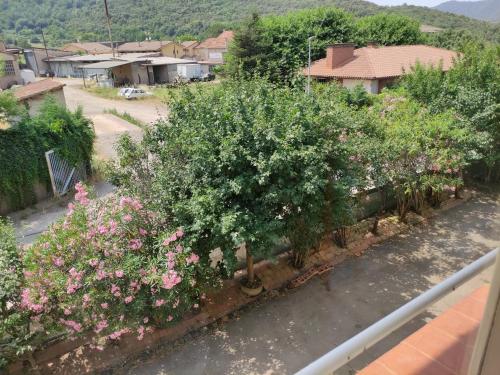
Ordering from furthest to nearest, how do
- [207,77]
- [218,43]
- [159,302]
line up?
[218,43] < [207,77] < [159,302]

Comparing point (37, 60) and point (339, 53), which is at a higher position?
point (339, 53)

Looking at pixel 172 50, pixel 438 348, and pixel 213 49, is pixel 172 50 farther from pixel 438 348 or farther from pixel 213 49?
pixel 438 348

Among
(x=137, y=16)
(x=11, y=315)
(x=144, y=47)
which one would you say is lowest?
(x=11, y=315)

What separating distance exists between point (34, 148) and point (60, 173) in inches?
54.0

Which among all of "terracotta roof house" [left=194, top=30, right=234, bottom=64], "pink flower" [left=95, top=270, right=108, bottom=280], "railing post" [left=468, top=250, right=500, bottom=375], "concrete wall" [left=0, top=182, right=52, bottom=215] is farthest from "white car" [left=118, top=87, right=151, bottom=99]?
"railing post" [left=468, top=250, right=500, bottom=375]

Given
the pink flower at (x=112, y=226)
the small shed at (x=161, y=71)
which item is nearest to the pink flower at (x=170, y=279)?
the pink flower at (x=112, y=226)

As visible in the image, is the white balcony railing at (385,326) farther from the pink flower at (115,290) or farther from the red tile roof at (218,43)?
the red tile roof at (218,43)

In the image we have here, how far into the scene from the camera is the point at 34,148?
13.0m

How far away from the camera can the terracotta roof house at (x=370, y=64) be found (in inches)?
965

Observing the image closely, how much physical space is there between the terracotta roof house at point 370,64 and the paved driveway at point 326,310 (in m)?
16.3

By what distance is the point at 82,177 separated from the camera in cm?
1516

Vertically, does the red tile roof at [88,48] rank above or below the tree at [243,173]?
above

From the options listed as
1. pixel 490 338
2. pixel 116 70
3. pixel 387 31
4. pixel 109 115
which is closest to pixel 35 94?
pixel 109 115

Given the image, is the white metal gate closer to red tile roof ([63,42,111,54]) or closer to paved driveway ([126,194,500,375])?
paved driveway ([126,194,500,375])
